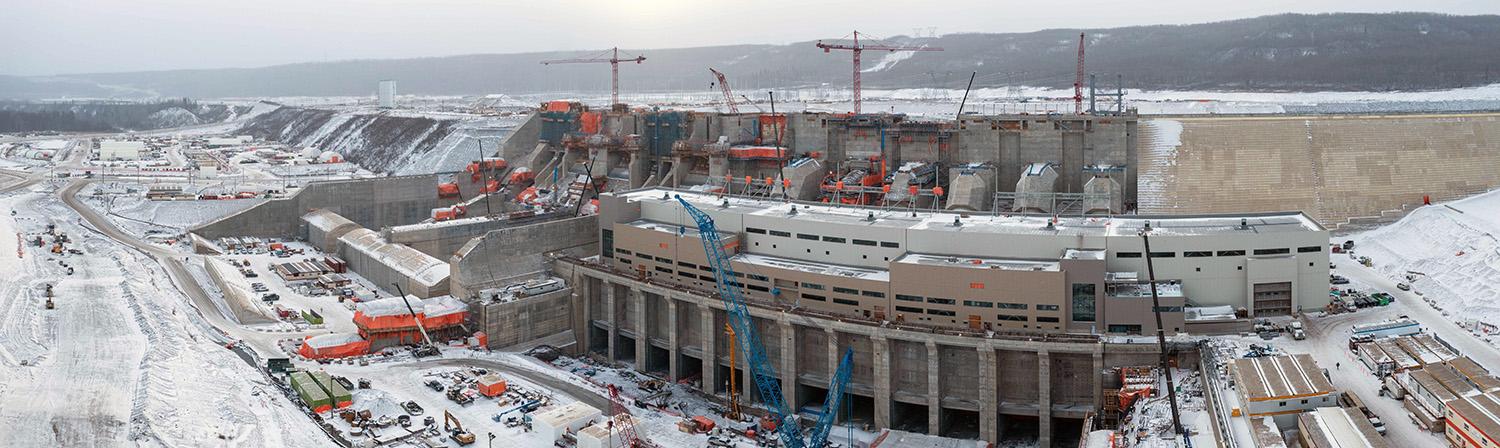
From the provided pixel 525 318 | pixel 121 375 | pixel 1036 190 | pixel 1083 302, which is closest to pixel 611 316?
pixel 525 318

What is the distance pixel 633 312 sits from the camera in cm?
7906

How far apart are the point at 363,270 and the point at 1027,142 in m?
51.7

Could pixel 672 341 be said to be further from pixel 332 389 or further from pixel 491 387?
pixel 332 389

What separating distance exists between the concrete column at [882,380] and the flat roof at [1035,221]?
8.26 metres

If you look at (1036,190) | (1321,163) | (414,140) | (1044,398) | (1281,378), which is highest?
(414,140)

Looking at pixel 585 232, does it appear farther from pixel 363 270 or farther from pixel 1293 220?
pixel 1293 220

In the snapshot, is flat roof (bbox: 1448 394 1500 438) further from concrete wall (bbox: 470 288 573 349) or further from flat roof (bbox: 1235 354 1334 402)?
concrete wall (bbox: 470 288 573 349)

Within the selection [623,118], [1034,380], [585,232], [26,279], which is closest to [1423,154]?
[1034,380]

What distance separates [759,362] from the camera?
69062 millimetres

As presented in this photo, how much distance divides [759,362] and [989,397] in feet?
47.6

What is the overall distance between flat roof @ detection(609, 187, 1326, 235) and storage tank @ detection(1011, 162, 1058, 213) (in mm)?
11561

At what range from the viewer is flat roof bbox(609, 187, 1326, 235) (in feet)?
214

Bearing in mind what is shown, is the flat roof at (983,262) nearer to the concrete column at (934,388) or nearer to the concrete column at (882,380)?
the concrete column at (882,380)

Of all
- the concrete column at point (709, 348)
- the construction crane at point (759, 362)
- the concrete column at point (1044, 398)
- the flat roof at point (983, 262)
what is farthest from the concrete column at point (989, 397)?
the concrete column at point (709, 348)
